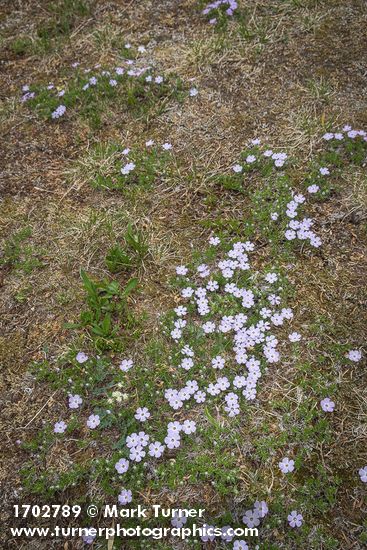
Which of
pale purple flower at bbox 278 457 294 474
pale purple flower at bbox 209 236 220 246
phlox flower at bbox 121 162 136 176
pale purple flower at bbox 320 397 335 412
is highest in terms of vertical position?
phlox flower at bbox 121 162 136 176

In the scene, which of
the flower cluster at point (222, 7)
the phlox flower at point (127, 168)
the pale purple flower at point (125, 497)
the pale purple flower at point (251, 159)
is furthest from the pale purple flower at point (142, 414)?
the flower cluster at point (222, 7)

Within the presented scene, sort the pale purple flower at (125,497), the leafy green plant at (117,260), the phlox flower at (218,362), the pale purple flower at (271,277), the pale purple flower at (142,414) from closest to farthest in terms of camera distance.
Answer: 1. the pale purple flower at (125,497)
2. the pale purple flower at (142,414)
3. the phlox flower at (218,362)
4. the pale purple flower at (271,277)
5. the leafy green plant at (117,260)

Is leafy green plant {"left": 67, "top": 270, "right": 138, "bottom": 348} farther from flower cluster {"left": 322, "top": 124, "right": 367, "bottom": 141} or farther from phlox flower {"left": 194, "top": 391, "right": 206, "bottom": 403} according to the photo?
flower cluster {"left": 322, "top": 124, "right": 367, "bottom": 141}

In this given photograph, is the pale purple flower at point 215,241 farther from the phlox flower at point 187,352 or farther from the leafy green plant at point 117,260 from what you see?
the phlox flower at point 187,352

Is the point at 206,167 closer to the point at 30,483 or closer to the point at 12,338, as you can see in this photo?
the point at 12,338

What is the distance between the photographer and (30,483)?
2906mm

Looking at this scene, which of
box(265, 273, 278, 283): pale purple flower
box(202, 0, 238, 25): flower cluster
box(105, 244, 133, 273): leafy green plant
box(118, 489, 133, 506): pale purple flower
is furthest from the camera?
box(202, 0, 238, 25): flower cluster

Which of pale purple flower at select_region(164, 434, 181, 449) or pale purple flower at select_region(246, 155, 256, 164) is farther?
pale purple flower at select_region(246, 155, 256, 164)

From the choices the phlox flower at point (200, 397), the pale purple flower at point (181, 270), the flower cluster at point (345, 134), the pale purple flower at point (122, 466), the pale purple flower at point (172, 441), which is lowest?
the pale purple flower at point (172, 441)

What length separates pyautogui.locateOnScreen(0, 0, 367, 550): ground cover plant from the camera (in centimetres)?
284

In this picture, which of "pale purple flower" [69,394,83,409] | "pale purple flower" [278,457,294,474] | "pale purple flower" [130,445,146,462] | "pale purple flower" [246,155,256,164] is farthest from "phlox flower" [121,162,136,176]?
"pale purple flower" [278,457,294,474]

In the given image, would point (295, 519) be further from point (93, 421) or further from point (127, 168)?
point (127, 168)

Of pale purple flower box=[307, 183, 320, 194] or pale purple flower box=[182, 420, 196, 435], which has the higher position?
pale purple flower box=[307, 183, 320, 194]

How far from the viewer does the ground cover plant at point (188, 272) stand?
2.84 metres
